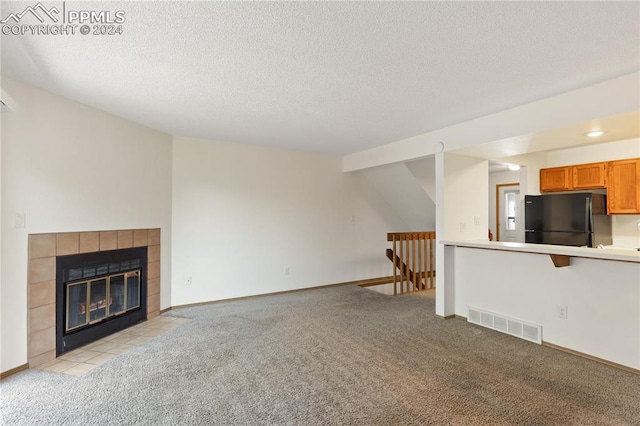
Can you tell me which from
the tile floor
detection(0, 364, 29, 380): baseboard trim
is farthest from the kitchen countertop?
detection(0, 364, 29, 380): baseboard trim

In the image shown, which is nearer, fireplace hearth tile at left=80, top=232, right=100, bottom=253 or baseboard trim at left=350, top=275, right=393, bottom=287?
fireplace hearth tile at left=80, top=232, right=100, bottom=253

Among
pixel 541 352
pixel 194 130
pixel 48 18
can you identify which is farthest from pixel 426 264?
pixel 48 18

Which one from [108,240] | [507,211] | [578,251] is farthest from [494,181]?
[108,240]

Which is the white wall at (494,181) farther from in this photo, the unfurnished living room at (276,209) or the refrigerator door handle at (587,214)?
the refrigerator door handle at (587,214)

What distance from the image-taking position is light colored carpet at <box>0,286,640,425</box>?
1.97m

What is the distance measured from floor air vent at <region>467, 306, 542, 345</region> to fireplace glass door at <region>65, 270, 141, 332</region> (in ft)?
13.3

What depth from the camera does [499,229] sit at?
700 centimetres

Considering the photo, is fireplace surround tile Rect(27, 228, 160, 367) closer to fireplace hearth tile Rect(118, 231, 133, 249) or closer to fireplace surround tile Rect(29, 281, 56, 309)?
fireplace surround tile Rect(29, 281, 56, 309)

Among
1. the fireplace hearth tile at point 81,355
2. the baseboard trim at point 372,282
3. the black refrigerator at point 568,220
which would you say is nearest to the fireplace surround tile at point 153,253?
the fireplace hearth tile at point 81,355

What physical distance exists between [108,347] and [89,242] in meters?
1.06

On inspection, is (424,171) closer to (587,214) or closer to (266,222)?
(587,214)

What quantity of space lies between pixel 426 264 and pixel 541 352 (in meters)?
2.62

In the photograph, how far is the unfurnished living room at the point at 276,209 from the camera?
1915 millimetres

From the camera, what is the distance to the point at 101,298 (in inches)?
134
